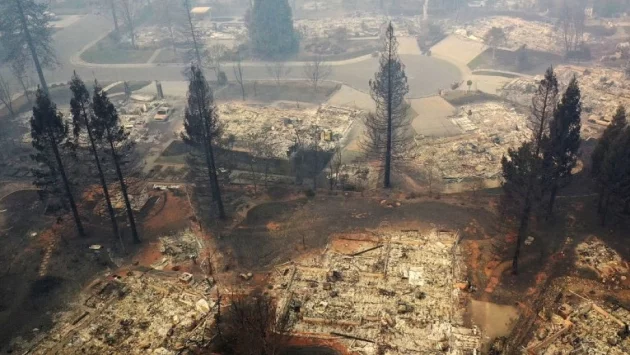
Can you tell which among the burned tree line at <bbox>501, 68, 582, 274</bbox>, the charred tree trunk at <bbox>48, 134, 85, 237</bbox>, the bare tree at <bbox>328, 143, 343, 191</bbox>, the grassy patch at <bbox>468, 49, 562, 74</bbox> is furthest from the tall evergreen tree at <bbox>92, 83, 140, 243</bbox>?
the grassy patch at <bbox>468, 49, 562, 74</bbox>

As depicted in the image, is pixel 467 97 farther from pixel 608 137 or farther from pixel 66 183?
pixel 66 183

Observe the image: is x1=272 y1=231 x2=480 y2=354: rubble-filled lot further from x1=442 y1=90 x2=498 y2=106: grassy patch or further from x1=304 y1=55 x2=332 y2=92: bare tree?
x1=304 y1=55 x2=332 y2=92: bare tree

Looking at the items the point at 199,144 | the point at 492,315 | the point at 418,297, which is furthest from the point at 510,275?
the point at 199,144

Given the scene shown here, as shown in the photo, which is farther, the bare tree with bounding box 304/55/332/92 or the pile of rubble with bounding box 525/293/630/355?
the bare tree with bounding box 304/55/332/92

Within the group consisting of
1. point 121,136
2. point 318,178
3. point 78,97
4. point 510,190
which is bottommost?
point 318,178

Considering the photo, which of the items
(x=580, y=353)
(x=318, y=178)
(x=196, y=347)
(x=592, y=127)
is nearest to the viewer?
(x=580, y=353)

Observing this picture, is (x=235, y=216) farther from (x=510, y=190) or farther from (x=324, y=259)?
(x=510, y=190)

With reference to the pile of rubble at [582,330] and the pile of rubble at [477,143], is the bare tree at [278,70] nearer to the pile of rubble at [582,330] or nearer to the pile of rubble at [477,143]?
the pile of rubble at [477,143]
